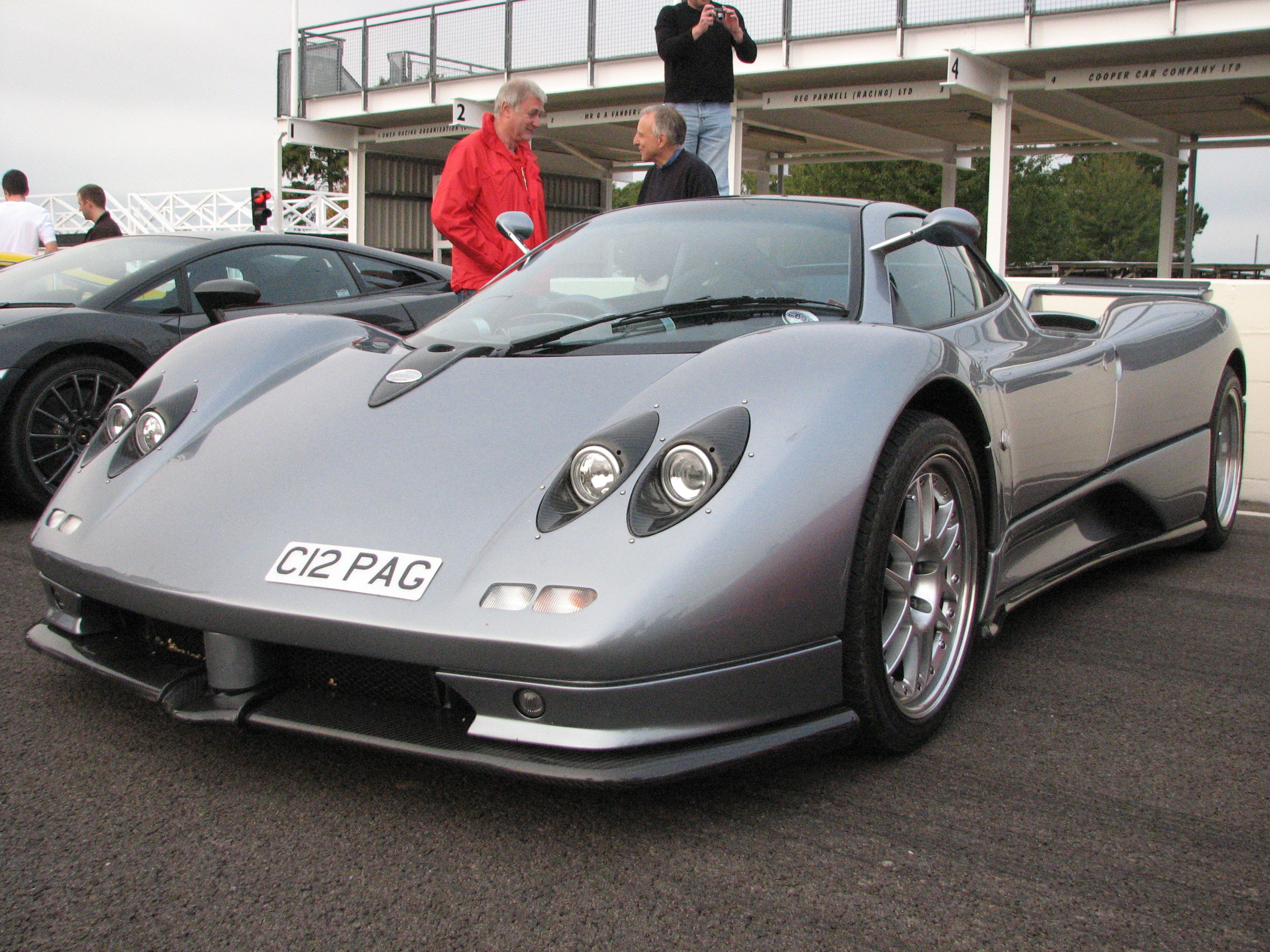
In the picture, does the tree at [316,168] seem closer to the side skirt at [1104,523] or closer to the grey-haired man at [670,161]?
the grey-haired man at [670,161]

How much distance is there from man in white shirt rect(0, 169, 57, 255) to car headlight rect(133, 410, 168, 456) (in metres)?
6.23

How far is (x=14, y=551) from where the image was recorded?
160 inches

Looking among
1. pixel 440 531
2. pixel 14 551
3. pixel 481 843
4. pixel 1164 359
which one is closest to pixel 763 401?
pixel 440 531

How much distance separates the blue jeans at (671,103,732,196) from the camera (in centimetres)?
623

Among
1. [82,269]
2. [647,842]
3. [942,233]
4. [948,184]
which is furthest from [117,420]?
[948,184]

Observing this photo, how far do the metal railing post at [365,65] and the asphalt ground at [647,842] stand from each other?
2347cm

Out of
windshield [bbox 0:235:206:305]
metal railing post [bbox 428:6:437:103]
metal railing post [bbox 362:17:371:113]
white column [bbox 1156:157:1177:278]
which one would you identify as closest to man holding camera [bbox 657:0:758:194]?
windshield [bbox 0:235:206:305]

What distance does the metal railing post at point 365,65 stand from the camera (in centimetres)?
2398

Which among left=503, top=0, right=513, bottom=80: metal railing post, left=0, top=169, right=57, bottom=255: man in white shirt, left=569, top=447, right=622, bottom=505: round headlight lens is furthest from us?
left=503, top=0, right=513, bottom=80: metal railing post

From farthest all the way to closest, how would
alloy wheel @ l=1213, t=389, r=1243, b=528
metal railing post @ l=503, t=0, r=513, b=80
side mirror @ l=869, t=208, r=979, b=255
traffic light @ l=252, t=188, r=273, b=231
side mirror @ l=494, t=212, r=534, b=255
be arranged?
traffic light @ l=252, t=188, r=273, b=231 < metal railing post @ l=503, t=0, r=513, b=80 < alloy wheel @ l=1213, t=389, r=1243, b=528 < side mirror @ l=494, t=212, r=534, b=255 < side mirror @ l=869, t=208, r=979, b=255

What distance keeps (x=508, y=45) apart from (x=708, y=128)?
17.3 meters

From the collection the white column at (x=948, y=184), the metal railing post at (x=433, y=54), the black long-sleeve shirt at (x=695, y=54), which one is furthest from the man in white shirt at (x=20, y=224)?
the white column at (x=948, y=184)

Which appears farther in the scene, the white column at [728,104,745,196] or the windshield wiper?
the white column at [728,104,745,196]

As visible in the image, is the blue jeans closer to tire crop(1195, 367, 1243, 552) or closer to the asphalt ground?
tire crop(1195, 367, 1243, 552)
